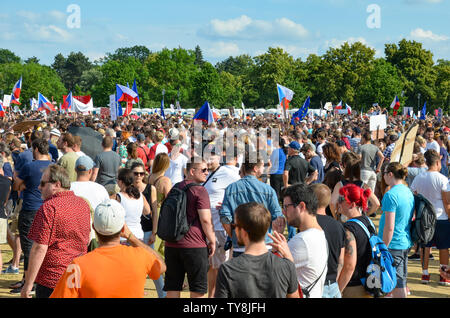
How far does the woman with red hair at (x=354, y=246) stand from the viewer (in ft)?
13.9

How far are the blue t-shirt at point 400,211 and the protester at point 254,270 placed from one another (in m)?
2.88

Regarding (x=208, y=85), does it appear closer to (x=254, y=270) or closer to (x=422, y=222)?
(x=422, y=222)

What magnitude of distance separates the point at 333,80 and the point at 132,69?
30.7 m

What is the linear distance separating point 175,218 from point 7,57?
16915cm

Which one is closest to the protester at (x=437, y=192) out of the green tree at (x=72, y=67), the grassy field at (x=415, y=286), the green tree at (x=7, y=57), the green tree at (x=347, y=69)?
the grassy field at (x=415, y=286)

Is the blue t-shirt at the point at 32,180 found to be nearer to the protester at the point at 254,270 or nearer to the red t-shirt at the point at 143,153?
the red t-shirt at the point at 143,153

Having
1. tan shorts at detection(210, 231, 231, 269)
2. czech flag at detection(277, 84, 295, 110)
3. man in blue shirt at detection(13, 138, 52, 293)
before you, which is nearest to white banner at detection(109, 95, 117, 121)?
czech flag at detection(277, 84, 295, 110)

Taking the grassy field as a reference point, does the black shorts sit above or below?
above

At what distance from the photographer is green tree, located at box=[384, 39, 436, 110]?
7781 cm

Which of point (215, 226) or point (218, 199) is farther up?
point (218, 199)

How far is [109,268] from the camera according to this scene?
10.7ft

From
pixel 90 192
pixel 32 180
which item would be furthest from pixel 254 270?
pixel 32 180

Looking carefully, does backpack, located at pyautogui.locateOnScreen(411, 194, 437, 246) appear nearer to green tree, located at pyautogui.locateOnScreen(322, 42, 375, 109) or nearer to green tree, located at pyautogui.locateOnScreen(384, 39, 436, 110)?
green tree, located at pyautogui.locateOnScreen(322, 42, 375, 109)
